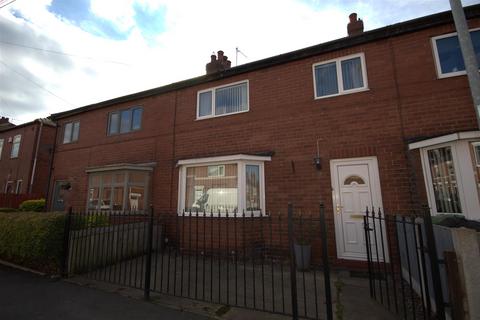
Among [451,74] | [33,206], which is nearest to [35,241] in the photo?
[33,206]

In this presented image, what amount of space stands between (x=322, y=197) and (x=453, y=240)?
3993mm

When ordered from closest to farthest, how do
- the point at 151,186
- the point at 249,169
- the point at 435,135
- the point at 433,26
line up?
the point at 435,135 < the point at 433,26 < the point at 249,169 < the point at 151,186

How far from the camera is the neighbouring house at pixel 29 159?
1570cm

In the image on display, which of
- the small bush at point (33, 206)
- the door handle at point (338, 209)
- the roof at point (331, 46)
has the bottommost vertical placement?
the door handle at point (338, 209)

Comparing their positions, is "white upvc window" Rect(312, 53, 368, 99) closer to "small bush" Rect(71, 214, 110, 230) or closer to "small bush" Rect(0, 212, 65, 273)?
"small bush" Rect(71, 214, 110, 230)

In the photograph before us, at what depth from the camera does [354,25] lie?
8.20 meters

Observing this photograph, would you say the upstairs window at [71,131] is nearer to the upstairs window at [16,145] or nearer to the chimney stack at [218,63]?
→ the upstairs window at [16,145]

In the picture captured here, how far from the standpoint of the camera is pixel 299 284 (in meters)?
5.41

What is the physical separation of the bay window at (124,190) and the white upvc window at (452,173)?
349 inches

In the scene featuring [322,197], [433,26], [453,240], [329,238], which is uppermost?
[433,26]

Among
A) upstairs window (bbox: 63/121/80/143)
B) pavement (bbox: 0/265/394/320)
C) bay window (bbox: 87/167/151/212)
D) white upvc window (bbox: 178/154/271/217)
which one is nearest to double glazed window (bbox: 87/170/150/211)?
bay window (bbox: 87/167/151/212)

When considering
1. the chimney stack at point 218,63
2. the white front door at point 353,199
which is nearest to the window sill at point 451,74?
the white front door at point 353,199

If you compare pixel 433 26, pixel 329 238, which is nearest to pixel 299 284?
pixel 329 238

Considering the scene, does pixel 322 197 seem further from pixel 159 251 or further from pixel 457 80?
pixel 159 251
